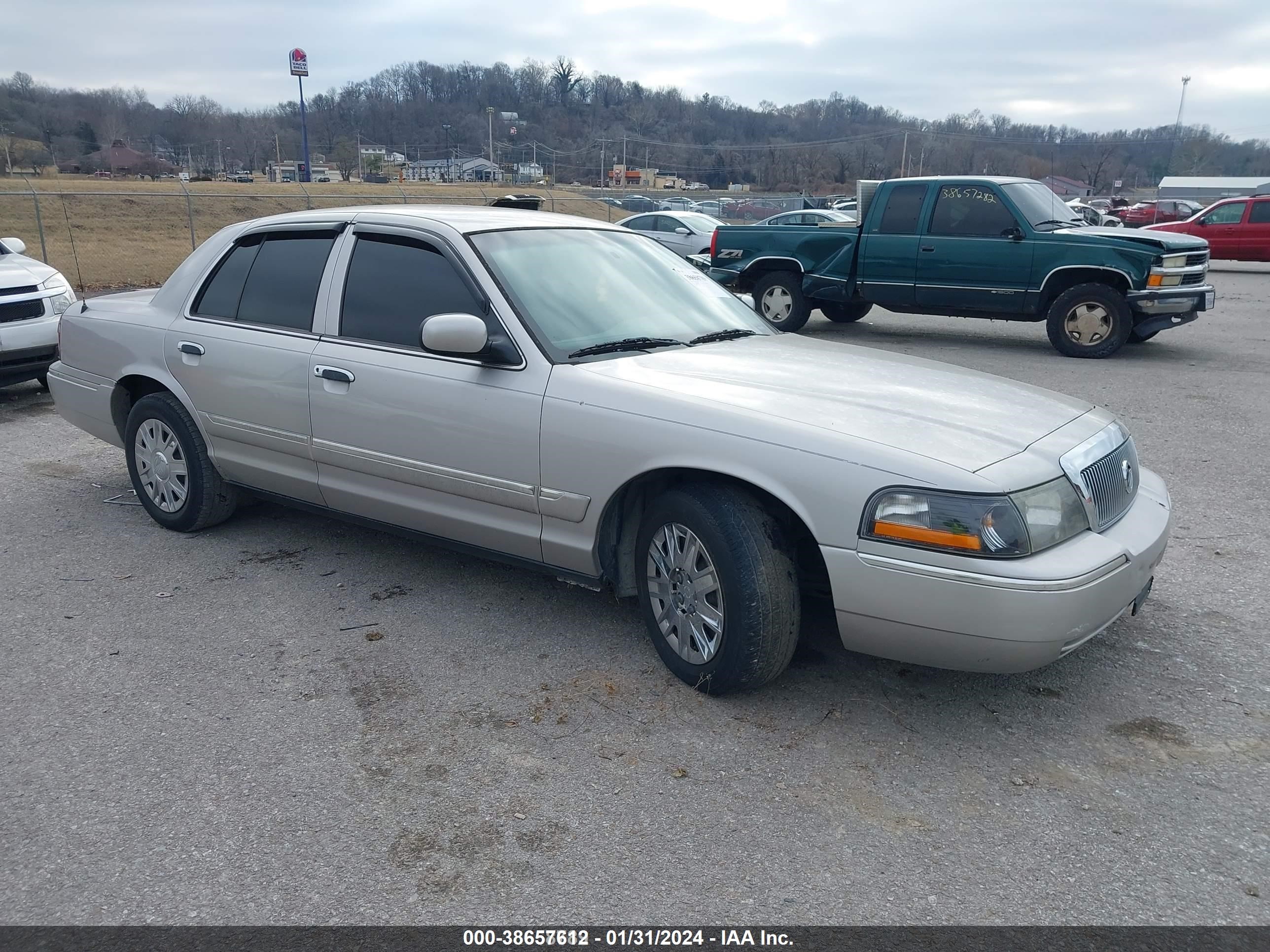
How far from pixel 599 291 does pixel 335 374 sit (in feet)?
3.95

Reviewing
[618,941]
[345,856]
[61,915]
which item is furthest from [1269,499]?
[61,915]

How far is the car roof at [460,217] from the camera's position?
4.38 metres

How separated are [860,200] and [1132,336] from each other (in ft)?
11.8

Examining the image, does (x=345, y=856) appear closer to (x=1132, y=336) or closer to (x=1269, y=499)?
(x=1269, y=499)

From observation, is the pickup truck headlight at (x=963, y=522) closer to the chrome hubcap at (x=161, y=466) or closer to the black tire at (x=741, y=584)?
the black tire at (x=741, y=584)

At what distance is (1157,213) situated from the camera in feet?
114

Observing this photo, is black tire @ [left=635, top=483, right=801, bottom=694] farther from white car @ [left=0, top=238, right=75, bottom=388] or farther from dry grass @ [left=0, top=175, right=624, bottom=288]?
dry grass @ [left=0, top=175, right=624, bottom=288]

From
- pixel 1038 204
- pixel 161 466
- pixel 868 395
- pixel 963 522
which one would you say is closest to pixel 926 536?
pixel 963 522

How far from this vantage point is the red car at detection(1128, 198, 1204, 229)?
34.0 metres

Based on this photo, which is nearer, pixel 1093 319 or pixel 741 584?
pixel 741 584

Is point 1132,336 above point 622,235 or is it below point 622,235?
below

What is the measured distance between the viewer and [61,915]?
2506mm

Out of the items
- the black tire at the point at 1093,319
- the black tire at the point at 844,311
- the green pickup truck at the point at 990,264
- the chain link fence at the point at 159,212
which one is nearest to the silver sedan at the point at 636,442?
the green pickup truck at the point at 990,264

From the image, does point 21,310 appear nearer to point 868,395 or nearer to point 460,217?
point 460,217
